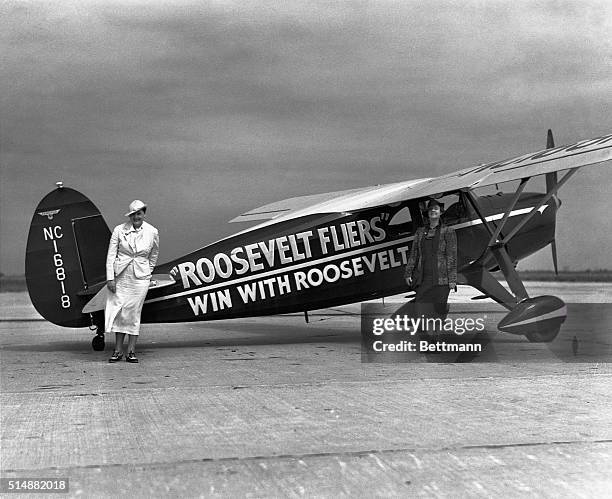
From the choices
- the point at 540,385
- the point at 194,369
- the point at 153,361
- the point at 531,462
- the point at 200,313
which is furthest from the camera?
the point at 200,313

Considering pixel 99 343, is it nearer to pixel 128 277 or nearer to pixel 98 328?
pixel 98 328

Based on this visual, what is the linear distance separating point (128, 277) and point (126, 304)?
34cm

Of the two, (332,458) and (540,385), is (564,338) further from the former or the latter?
(332,458)

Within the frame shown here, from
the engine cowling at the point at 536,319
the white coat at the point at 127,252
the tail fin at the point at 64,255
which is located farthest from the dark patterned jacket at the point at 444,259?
the tail fin at the point at 64,255

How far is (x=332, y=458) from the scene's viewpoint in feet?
15.2

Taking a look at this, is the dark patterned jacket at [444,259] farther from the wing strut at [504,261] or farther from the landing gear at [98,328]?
the landing gear at [98,328]

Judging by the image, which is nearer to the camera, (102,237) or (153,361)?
(153,361)

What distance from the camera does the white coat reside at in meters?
9.66

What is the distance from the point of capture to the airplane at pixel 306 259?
10508mm

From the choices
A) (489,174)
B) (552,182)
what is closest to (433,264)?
(489,174)

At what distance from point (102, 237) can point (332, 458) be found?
7.07 m

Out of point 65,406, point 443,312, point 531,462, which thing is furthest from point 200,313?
point 531,462

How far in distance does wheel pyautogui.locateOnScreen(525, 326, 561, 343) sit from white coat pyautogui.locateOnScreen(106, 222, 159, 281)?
5.19 meters

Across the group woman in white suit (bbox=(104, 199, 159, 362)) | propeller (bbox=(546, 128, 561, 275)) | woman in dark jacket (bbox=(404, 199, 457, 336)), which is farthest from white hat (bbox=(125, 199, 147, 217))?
propeller (bbox=(546, 128, 561, 275))
